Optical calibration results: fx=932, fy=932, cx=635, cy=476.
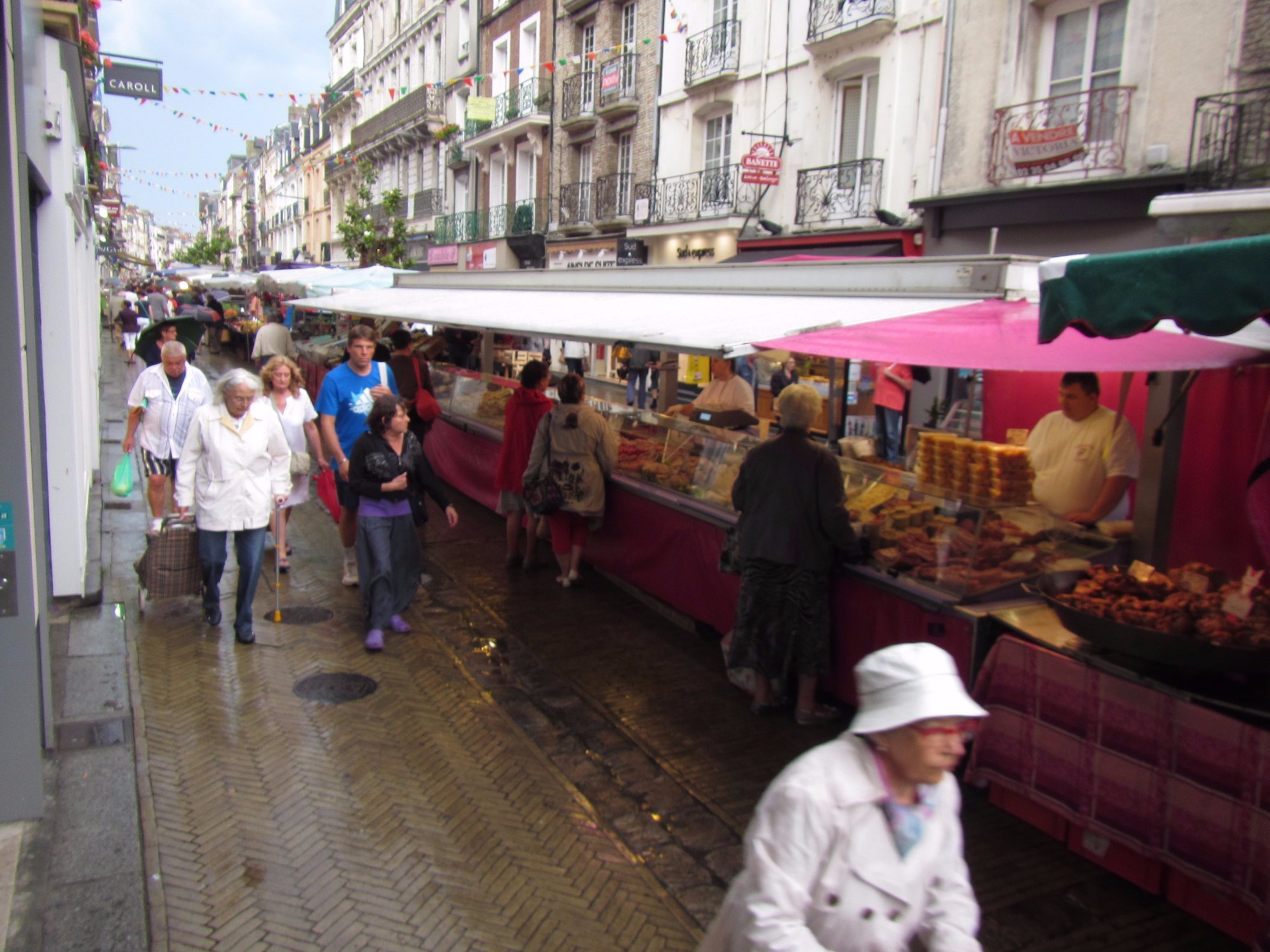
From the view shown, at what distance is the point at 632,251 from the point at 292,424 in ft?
49.0

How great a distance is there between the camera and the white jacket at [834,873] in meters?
1.91

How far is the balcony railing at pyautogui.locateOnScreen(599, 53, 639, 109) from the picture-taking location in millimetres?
21703

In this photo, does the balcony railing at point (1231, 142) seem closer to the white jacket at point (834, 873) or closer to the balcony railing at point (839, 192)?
the balcony railing at point (839, 192)

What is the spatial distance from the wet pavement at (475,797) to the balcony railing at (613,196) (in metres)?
17.4

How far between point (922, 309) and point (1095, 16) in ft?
32.6

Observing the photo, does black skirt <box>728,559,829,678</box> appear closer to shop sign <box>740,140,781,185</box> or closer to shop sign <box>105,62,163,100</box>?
shop sign <box>105,62,163,100</box>

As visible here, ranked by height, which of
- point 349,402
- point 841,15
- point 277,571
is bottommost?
point 277,571

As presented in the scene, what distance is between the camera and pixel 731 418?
853 cm

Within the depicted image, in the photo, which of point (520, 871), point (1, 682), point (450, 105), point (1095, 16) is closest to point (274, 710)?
point (1, 682)

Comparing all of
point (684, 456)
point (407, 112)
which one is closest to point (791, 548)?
point (684, 456)

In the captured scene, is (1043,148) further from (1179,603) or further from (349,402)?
(1179,603)

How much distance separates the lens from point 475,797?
433 centimetres

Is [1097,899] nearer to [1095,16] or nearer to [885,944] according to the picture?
[885,944]

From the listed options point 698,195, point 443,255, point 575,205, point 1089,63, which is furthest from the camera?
point 443,255
